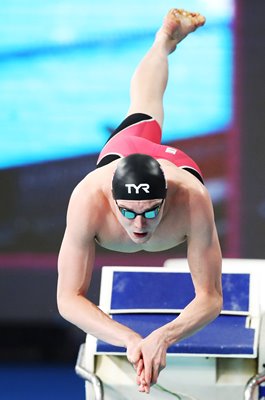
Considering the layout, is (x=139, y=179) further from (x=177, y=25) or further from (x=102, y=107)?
(x=102, y=107)

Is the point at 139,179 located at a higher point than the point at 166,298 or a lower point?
higher

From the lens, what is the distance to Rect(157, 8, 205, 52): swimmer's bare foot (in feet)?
14.3

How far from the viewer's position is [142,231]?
10.4 ft

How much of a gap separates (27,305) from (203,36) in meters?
2.06

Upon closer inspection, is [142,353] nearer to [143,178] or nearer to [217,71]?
[143,178]

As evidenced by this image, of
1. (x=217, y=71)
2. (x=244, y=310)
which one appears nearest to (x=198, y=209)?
(x=244, y=310)

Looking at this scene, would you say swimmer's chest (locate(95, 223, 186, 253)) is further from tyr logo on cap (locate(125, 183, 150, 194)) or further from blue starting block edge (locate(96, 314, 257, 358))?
blue starting block edge (locate(96, 314, 257, 358))

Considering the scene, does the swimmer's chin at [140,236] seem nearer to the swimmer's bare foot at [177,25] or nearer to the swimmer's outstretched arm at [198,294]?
the swimmer's outstretched arm at [198,294]

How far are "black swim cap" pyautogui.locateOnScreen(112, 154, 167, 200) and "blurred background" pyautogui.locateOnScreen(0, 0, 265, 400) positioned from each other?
297cm

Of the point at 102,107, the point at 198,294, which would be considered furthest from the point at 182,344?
the point at 102,107

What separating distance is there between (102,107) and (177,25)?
1.82 metres

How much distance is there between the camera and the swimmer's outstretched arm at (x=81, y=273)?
330 cm

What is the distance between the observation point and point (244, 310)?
4.09 m

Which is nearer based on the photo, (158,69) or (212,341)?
(212,341)
